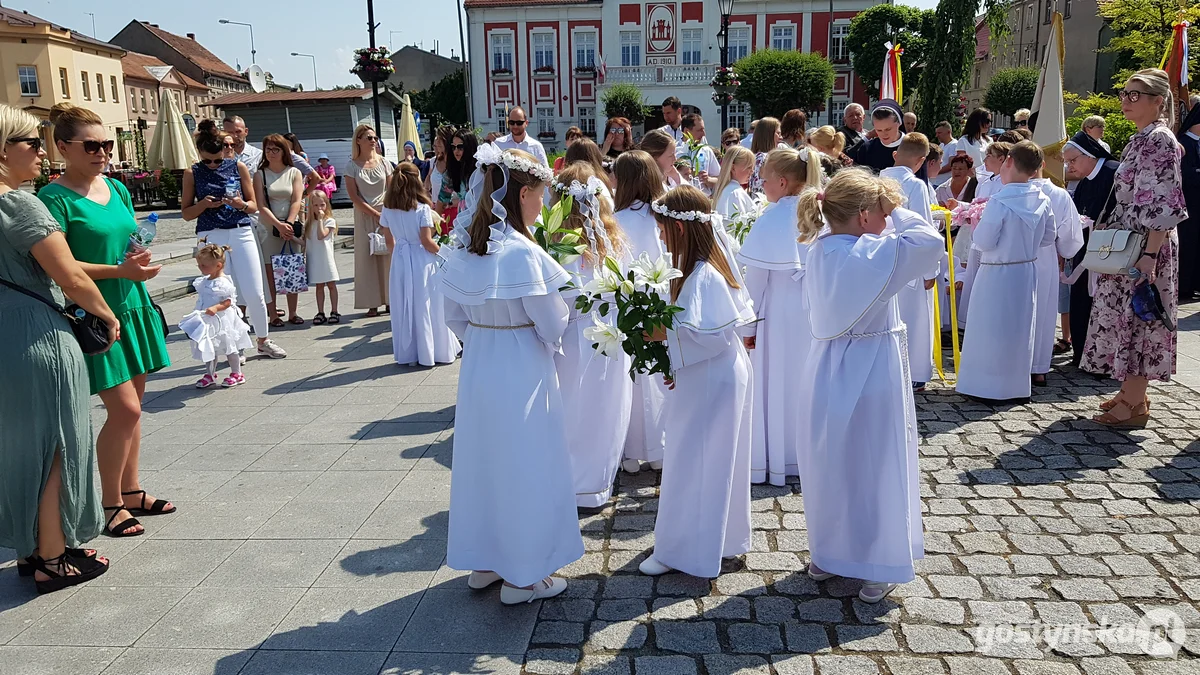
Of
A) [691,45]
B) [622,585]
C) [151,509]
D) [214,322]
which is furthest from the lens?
[691,45]

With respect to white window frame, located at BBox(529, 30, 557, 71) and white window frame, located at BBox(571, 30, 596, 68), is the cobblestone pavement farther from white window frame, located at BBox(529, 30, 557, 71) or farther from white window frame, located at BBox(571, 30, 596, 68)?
white window frame, located at BBox(529, 30, 557, 71)

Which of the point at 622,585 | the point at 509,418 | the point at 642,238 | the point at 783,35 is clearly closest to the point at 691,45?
the point at 783,35

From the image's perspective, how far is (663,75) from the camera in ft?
186

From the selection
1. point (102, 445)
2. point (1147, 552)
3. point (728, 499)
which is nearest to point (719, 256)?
point (728, 499)

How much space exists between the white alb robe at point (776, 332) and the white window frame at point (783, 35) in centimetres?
5710

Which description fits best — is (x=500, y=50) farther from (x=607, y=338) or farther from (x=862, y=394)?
(x=862, y=394)

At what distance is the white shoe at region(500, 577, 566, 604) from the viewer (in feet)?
12.5

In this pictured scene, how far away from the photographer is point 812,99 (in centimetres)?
5281

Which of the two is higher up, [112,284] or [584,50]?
[584,50]

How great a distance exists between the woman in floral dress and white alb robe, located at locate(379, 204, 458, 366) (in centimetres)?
571

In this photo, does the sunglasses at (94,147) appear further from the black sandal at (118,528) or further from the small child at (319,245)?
the small child at (319,245)

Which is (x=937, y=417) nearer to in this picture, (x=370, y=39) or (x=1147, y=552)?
(x=1147, y=552)

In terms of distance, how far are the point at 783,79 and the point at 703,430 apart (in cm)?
5141

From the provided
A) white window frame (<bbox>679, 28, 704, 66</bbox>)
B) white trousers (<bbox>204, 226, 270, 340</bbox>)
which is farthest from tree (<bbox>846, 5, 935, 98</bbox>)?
white trousers (<bbox>204, 226, 270, 340</bbox>)
